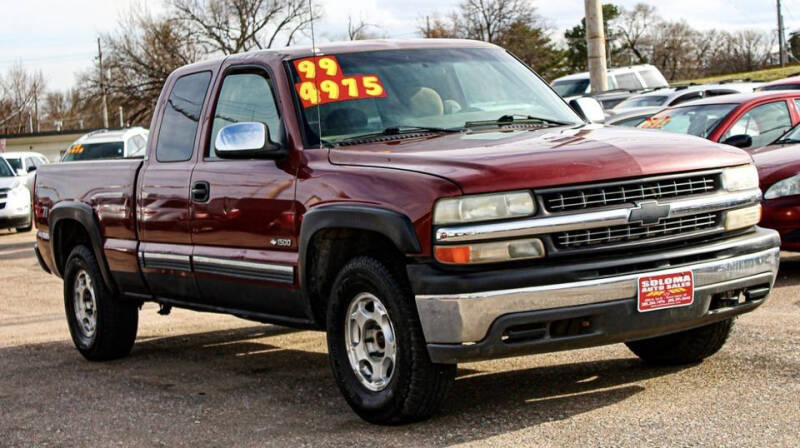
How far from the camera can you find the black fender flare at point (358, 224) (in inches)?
203

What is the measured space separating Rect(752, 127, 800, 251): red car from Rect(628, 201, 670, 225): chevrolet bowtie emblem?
16.2 ft

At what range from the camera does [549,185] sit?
507 centimetres

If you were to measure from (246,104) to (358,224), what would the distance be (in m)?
1.67

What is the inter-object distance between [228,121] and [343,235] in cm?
151

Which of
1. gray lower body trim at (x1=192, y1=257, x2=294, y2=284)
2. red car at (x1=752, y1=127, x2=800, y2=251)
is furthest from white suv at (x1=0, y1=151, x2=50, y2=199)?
gray lower body trim at (x1=192, y1=257, x2=294, y2=284)

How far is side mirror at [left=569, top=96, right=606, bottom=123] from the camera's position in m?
6.88

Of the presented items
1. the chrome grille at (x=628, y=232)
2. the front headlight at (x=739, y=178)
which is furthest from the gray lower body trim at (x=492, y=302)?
the front headlight at (x=739, y=178)

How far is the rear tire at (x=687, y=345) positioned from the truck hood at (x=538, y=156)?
101 centimetres

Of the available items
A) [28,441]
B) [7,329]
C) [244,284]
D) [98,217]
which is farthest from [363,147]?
[7,329]

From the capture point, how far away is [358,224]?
5434 millimetres

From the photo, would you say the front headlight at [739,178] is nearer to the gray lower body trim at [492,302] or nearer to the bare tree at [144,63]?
the gray lower body trim at [492,302]

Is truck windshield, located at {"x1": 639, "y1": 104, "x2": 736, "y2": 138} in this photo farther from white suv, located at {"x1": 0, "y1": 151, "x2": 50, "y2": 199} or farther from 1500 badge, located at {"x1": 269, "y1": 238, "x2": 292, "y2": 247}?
white suv, located at {"x1": 0, "y1": 151, "x2": 50, "y2": 199}

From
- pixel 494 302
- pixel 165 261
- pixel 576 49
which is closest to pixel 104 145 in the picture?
pixel 165 261

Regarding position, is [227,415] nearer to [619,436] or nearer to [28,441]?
[28,441]
